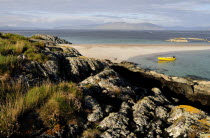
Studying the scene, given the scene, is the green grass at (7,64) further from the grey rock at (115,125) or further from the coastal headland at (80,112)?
the grey rock at (115,125)

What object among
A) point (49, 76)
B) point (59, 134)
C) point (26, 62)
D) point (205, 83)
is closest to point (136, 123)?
point (59, 134)

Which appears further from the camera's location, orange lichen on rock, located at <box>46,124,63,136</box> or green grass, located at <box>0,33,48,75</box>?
green grass, located at <box>0,33,48,75</box>

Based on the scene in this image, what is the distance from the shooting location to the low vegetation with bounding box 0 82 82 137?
17.1 feet

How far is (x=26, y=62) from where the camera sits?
37.9 ft

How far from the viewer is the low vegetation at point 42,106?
17.1 ft

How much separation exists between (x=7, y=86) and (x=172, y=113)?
8.78 meters

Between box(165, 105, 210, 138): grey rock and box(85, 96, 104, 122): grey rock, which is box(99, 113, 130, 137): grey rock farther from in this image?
box(165, 105, 210, 138): grey rock

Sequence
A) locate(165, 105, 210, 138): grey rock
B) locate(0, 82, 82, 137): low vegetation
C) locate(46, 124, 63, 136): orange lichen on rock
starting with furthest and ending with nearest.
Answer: locate(165, 105, 210, 138): grey rock → locate(46, 124, 63, 136): orange lichen on rock → locate(0, 82, 82, 137): low vegetation

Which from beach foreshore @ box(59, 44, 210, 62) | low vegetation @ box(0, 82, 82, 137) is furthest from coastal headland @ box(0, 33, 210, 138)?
beach foreshore @ box(59, 44, 210, 62)

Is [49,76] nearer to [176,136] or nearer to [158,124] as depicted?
[158,124]

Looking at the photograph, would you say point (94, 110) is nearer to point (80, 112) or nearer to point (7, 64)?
point (80, 112)

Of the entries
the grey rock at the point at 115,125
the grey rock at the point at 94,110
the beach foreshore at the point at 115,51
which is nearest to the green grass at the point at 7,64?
the grey rock at the point at 94,110

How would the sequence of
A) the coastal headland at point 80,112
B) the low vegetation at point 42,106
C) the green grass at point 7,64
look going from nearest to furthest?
the low vegetation at point 42,106, the coastal headland at point 80,112, the green grass at point 7,64

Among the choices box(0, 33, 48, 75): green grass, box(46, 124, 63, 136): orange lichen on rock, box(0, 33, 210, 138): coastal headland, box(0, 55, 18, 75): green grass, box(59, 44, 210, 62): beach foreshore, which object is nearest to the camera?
box(46, 124, 63, 136): orange lichen on rock
